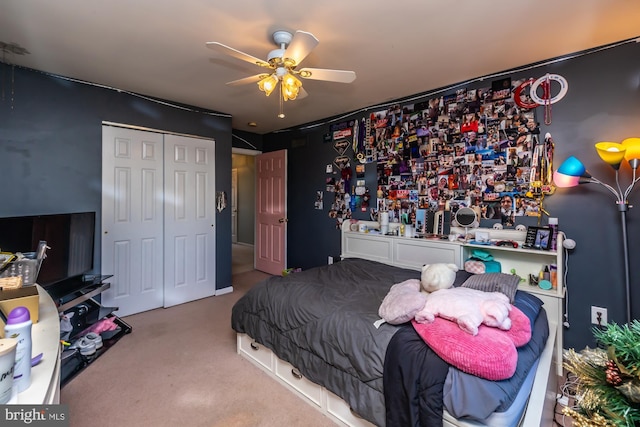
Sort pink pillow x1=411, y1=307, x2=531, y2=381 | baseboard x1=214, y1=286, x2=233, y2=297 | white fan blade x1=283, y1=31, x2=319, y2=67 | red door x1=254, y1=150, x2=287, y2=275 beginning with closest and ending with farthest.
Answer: pink pillow x1=411, y1=307, x2=531, y2=381
white fan blade x1=283, y1=31, x2=319, y2=67
baseboard x1=214, y1=286, x2=233, y2=297
red door x1=254, y1=150, x2=287, y2=275

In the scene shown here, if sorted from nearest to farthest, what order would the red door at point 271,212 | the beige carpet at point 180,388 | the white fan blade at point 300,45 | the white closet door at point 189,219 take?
the white fan blade at point 300,45 < the beige carpet at point 180,388 < the white closet door at point 189,219 < the red door at point 271,212

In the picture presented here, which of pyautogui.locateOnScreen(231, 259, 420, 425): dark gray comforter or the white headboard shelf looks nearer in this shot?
pyautogui.locateOnScreen(231, 259, 420, 425): dark gray comforter

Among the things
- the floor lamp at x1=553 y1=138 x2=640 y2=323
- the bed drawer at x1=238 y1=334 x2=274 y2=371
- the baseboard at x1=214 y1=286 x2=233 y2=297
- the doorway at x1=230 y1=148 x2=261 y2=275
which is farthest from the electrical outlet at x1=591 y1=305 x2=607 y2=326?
the doorway at x1=230 y1=148 x2=261 y2=275

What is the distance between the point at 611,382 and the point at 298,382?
5.73 ft

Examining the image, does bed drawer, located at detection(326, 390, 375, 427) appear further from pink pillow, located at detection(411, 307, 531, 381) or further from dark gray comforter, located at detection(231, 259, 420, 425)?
pink pillow, located at detection(411, 307, 531, 381)

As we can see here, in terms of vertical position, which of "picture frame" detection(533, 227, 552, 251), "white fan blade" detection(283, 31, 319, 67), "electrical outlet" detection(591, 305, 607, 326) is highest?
"white fan blade" detection(283, 31, 319, 67)

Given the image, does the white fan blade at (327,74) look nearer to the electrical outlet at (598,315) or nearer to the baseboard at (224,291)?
the electrical outlet at (598,315)

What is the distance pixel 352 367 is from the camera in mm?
1610

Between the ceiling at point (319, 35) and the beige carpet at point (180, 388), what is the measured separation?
2478 mm

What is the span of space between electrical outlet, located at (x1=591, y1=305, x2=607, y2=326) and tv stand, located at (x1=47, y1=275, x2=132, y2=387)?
13.1 feet

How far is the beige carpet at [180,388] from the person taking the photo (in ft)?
5.99

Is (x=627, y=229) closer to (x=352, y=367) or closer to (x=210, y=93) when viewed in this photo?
(x=352, y=367)

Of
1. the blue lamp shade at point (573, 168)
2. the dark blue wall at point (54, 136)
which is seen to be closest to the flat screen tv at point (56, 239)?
the dark blue wall at point (54, 136)

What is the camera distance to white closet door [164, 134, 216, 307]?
11.9 ft
